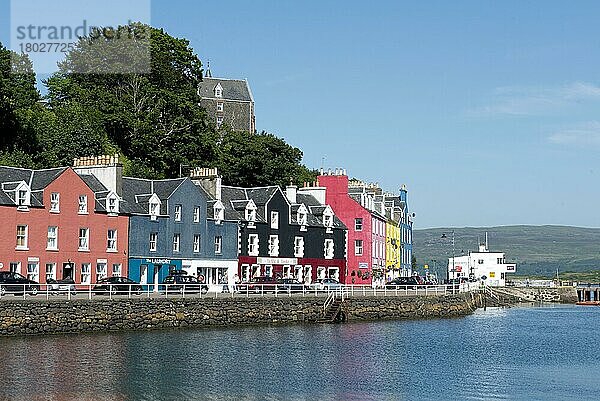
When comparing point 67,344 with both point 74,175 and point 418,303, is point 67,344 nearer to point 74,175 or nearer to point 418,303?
point 74,175

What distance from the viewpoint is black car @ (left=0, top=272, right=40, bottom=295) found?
53.9 metres

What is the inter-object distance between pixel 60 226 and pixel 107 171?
6782 mm

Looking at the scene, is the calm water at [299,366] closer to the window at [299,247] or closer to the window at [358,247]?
the window at [299,247]

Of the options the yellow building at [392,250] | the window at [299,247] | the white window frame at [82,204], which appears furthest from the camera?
the yellow building at [392,250]

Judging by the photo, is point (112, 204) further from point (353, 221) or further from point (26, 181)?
point (353, 221)

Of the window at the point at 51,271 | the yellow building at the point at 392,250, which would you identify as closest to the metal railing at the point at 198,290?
the window at the point at 51,271

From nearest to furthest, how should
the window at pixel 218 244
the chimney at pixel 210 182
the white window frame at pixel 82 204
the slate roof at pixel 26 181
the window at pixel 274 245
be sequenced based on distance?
the slate roof at pixel 26 181, the white window frame at pixel 82 204, the window at pixel 218 244, the chimney at pixel 210 182, the window at pixel 274 245

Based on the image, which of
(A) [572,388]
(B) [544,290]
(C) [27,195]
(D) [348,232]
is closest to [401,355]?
(A) [572,388]

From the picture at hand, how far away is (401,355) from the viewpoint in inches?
2034

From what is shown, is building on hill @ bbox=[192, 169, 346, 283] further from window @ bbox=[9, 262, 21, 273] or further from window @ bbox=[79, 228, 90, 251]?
window @ bbox=[9, 262, 21, 273]

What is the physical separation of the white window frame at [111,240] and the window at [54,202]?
4.66 m

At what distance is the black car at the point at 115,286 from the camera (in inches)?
2278

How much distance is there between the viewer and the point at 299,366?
149 ft

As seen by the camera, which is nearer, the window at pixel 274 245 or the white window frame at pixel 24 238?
the white window frame at pixel 24 238
